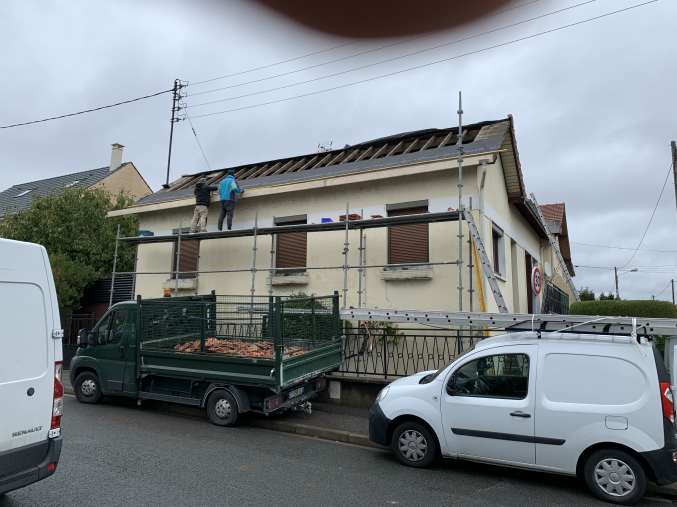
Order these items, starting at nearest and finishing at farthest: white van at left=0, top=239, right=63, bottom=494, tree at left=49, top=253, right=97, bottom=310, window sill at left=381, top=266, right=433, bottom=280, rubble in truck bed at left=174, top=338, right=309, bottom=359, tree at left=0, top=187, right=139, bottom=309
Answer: white van at left=0, top=239, right=63, bottom=494
rubble in truck bed at left=174, top=338, right=309, bottom=359
window sill at left=381, top=266, right=433, bottom=280
tree at left=49, top=253, right=97, bottom=310
tree at left=0, top=187, right=139, bottom=309

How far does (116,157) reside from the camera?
2977cm

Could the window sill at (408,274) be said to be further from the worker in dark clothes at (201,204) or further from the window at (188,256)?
the window at (188,256)

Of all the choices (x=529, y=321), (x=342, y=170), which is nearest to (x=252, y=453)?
(x=529, y=321)

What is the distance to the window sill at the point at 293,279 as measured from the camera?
12.3m

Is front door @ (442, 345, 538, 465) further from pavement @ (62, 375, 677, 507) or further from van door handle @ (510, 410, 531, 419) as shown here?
pavement @ (62, 375, 677, 507)

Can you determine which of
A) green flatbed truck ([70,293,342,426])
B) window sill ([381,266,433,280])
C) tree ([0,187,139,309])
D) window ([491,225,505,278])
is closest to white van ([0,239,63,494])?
green flatbed truck ([70,293,342,426])

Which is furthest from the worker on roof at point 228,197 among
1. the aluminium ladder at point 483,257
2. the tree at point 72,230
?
the tree at point 72,230

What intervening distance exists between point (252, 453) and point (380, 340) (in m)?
4.24

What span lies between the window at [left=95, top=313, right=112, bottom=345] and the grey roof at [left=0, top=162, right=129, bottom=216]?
Result: 64.3ft

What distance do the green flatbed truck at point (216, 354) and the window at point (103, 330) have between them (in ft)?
0.06

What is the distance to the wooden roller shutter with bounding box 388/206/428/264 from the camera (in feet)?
35.7

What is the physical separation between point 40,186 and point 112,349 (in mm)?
27160

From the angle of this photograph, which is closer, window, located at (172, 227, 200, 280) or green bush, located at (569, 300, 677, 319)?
green bush, located at (569, 300, 677, 319)

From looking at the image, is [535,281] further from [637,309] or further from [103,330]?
[103,330]
